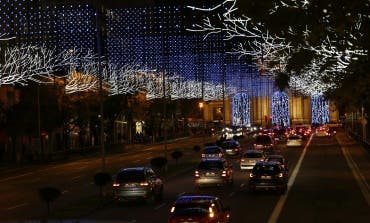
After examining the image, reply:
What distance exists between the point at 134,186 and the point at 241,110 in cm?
11367

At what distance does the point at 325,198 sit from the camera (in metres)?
30.8

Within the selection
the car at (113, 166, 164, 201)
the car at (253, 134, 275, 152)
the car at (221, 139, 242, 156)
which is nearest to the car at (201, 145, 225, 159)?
the car at (221, 139, 242, 156)

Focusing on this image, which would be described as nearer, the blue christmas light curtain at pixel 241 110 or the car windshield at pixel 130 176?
the car windshield at pixel 130 176

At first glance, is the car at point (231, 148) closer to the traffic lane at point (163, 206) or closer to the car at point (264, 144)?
the car at point (264, 144)

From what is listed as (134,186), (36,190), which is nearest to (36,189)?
(36,190)

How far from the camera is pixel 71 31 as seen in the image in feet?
297

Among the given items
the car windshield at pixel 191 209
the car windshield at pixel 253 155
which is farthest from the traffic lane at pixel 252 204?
the car windshield at pixel 253 155

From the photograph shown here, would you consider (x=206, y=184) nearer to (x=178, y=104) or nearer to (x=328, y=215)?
(x=328, y=215)

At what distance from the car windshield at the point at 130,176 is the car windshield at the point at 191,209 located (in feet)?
38.9

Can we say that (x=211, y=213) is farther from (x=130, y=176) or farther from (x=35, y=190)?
(x=35, y=190)

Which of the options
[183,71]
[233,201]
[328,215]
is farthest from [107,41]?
[328,215]

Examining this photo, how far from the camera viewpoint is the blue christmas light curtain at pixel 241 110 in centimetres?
13700

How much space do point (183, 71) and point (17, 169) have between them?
4732 centimetres

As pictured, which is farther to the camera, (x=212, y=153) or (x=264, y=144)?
(x=264, y=144)
